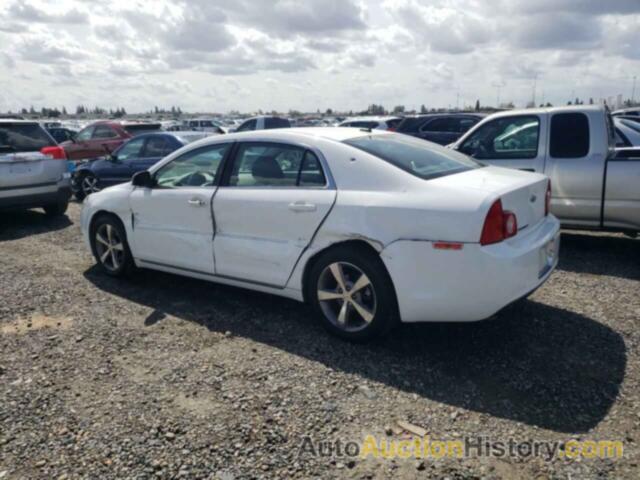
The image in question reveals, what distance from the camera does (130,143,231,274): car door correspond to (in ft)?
15.2

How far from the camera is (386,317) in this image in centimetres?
370

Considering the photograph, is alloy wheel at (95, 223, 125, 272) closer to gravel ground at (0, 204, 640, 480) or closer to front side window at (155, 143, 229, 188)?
gravel ground at (0, 204, 640, 480)

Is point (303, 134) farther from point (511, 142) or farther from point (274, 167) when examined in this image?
point (511, 142)

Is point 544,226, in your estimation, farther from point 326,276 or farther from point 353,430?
point 353,430

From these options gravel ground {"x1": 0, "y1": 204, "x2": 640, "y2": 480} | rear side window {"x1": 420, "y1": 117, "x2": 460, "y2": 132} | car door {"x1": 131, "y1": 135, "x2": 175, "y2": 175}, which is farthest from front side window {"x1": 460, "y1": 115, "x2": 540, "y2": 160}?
rear side window {"x1": 420, "y1": 117, "x2": 460, "y2": 132}

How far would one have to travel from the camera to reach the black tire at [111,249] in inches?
214

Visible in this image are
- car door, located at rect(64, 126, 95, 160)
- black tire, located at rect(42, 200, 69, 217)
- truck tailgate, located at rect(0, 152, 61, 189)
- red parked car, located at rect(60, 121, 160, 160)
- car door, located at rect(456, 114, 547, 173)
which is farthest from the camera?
car door, located at rect(64, 126, 95, 160)

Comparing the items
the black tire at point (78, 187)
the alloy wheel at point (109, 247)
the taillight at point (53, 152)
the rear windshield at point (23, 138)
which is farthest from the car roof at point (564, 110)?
the black tire at point (78, 187)

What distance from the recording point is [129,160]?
9969mm

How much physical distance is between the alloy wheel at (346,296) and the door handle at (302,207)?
43cm

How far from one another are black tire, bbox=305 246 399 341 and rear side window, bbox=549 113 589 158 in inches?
147

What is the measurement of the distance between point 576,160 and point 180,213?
4.45 meters

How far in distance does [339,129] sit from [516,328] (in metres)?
2.18

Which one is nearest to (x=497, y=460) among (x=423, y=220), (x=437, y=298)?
(x=437, y=298)
